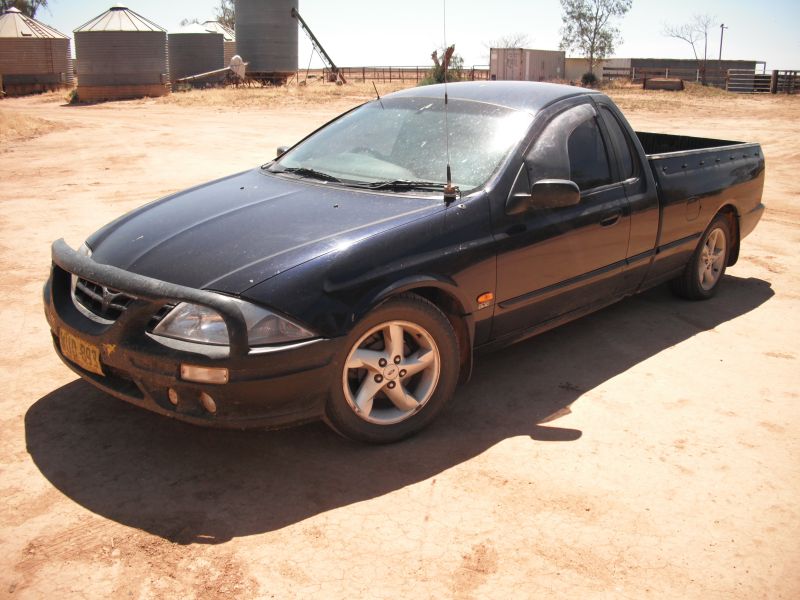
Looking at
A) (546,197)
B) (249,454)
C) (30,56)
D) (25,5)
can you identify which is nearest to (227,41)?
(30,56)

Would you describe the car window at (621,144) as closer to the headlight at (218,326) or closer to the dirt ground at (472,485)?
the dirt ground at (472,485)

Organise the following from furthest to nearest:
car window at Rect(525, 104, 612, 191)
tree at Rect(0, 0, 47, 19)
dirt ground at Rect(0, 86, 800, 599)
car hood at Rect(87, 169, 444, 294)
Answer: tree at Rect(0, 0, 47, 19) → car window at Rect(525, 104, 612, 191) → car hood at Rect(87, 169, 444, 294) → dirt ground at Rect(0, 86, 800, 599)

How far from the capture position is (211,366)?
310 centimetres

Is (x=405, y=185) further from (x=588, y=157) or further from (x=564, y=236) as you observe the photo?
(x=588, y=157)

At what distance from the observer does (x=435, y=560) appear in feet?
9.36

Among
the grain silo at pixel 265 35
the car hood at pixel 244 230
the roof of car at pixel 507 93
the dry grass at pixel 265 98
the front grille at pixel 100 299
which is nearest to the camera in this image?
the car hood at pixel 244 230

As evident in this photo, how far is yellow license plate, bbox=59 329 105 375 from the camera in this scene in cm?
341

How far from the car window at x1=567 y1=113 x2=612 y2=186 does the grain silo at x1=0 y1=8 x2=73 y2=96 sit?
119ft

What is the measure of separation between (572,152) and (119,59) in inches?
1347

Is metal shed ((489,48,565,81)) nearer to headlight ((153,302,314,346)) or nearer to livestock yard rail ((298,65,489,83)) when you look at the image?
livestock yard rail ((298,65,489,83))

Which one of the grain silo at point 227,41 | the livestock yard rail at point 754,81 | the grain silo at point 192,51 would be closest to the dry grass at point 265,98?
the grain silo at point 192,51

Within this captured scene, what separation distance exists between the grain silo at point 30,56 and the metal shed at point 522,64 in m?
23.0

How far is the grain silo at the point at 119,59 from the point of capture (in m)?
34.1

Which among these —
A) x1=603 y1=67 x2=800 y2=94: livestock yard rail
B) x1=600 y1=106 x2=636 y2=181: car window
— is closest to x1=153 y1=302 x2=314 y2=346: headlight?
→ x1=600 y1=106 x2=636 y2=181: car window
